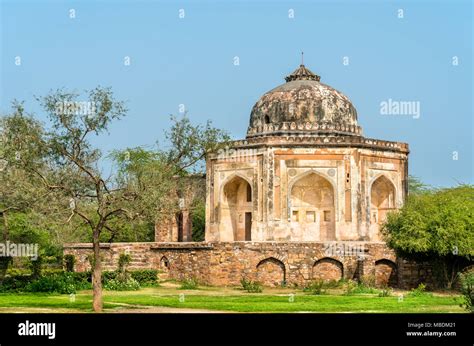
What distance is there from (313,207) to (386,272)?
5.67 meters

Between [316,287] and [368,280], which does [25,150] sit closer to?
[316,287]

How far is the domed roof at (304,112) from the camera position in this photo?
115 feet

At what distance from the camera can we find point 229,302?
2272cm

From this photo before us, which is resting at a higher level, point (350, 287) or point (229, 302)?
point (350, 287)

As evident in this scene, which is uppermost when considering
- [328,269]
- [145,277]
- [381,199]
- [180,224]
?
[381,199]

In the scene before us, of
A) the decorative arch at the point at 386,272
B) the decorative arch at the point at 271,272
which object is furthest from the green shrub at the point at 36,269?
the decorative arch at the point at 386,272

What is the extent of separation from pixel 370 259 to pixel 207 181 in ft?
28.7

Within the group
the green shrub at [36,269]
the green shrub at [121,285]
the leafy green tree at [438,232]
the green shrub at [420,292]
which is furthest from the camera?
the green shrub at [36,269]

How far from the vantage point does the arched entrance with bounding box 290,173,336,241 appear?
34.2 metres

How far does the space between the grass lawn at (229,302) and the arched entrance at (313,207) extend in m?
7.23

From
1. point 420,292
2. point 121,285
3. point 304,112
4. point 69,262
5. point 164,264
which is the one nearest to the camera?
point 420,292

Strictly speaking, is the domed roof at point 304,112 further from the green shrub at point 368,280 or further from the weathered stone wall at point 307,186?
the green shrub at point 368,280

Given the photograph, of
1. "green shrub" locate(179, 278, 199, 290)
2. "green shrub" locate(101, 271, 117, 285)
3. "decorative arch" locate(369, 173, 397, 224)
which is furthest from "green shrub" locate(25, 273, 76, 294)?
"decorative arch" locate(369, 173, 397, 224)

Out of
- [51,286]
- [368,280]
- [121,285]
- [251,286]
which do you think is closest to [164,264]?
[121,285]
